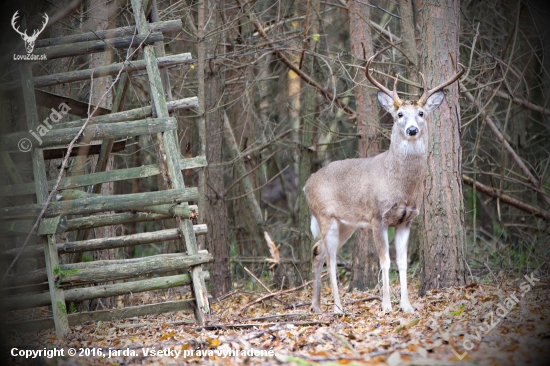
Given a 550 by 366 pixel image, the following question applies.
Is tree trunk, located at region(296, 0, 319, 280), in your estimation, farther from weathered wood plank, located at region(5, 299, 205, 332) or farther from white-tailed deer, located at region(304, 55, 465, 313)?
weathered wood plank, located at region(5, 299, 205, 332)

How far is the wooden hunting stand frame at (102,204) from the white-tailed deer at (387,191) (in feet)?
6.27

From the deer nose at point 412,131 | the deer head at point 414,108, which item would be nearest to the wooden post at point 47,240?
the deer head at point 414,108

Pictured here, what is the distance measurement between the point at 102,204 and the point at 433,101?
4164 millimetres

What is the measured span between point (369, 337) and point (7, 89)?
5.47 metres

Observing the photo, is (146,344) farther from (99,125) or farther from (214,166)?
(214,166)

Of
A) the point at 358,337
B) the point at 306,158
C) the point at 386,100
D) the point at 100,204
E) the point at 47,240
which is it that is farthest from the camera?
the point at 306,158

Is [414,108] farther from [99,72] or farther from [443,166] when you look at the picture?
[99,72]

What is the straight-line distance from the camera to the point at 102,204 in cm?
738

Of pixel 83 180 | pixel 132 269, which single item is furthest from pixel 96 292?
pixel 83 180

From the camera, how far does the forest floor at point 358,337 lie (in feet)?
17.7

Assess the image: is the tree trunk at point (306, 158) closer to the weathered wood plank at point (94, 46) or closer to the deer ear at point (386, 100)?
the deer ear at point (386, 100)

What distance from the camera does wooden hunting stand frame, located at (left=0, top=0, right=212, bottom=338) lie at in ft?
23.5

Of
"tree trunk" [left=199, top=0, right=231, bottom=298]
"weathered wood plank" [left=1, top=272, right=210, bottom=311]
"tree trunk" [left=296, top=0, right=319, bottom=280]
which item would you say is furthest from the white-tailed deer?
"tree trunk" [left=296, top=0, right=319, bottom=280]

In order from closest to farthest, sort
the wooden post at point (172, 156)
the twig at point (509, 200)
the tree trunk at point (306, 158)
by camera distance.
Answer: the wooden post at point (172, 156) < the twig at point (509, 200) < the tree trunk at point (306, 158)
